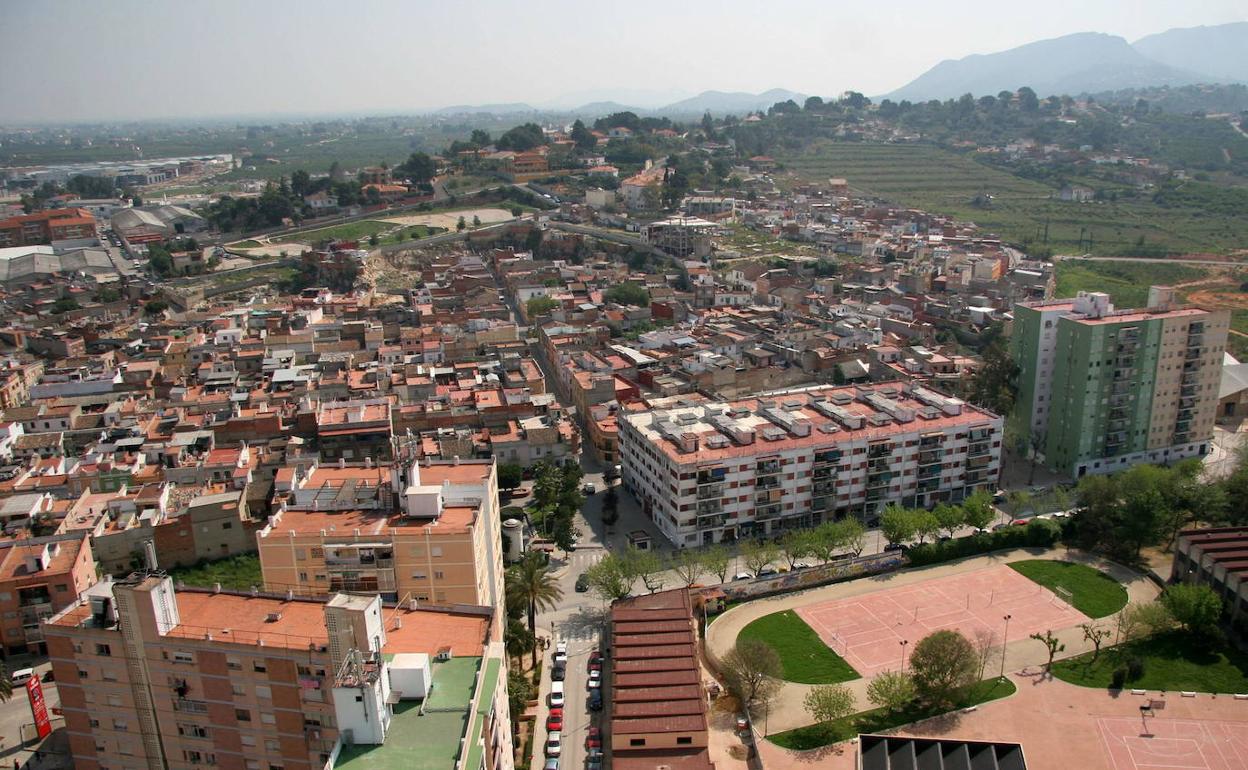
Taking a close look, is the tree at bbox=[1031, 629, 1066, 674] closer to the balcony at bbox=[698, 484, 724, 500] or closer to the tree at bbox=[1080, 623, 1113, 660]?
the tree at bbox=[1080, 623, 1113, 660]

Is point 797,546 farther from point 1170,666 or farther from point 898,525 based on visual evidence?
point 1170,666

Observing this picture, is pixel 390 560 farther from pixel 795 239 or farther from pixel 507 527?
pixel 795 239

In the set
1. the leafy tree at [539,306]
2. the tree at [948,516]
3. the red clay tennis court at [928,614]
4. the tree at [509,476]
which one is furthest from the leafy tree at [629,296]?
the red clay tennis court at [928,614]

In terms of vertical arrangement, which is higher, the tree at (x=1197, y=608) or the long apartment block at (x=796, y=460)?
the long apartment block at (x=796, y=460)

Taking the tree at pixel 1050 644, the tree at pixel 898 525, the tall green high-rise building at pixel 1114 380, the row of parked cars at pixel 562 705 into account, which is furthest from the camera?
the tall green high-rise building at pixel 1114 380

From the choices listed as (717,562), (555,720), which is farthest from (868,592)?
(555,720)

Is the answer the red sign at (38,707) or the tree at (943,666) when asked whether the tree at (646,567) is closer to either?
the tree at (943,666)
